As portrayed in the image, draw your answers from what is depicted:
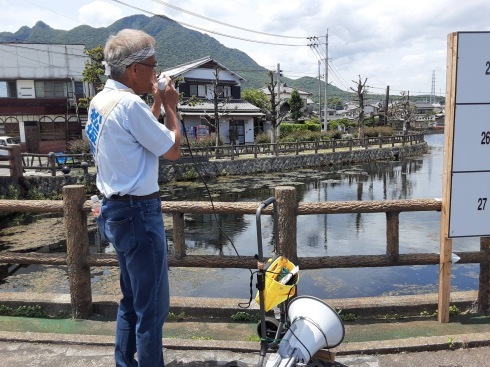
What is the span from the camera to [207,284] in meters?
6.88

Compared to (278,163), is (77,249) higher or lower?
higher

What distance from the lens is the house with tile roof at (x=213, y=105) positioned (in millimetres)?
30031

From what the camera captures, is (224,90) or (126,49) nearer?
(126,49)

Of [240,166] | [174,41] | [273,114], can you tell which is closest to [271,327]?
[240,166]

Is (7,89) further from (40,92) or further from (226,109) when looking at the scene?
(226,109)

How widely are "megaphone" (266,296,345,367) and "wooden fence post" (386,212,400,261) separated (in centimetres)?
110

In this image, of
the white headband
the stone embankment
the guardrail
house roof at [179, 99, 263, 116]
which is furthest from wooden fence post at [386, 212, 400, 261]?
house roof at [179, 99, 263, 116]

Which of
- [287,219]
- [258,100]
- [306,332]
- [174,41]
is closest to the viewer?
[306,332]

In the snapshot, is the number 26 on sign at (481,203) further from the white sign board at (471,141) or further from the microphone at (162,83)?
the microphone at (162,83)

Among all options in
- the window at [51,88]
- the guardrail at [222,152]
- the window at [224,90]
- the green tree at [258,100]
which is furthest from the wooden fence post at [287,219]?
the green tree at [258,100]

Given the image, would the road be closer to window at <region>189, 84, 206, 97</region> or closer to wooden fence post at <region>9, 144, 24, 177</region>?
wooden fence post at <region>9, 144, 24, 177</region>

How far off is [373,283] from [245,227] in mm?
4855

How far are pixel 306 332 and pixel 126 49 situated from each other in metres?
1.68

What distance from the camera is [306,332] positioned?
224 cm
